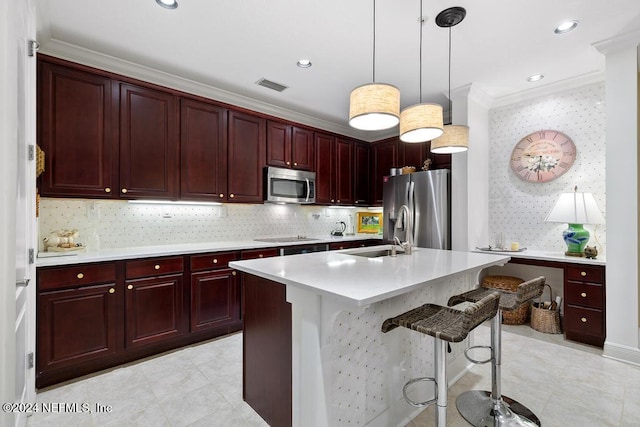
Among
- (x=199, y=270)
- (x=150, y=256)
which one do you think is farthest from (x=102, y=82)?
(x=199, y=270)

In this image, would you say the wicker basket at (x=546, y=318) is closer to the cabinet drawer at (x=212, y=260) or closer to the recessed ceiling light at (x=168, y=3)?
the cabinet drawer at (x=212, y=260)

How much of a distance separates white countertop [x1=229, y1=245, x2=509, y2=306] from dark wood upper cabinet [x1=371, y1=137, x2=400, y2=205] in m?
2.64

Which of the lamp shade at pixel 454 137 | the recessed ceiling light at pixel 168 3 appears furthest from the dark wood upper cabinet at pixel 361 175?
the recessed ceiling light at pixel 168 3

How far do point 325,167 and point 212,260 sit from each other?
2246mm

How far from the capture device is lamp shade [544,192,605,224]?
2967 mm

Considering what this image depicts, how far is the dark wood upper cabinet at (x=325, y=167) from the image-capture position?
4.39m

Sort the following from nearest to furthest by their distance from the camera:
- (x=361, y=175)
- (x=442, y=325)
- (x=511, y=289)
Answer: (x=442, y=325) → (x=511, y=289) → (x=361, y=175)

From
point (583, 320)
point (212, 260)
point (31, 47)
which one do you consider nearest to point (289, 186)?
point (212, 260)

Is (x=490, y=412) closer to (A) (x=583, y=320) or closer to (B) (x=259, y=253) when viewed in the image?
(A) (x=583, y=320)

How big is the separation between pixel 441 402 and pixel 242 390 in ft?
4.29

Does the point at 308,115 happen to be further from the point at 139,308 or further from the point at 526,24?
the point at 139,308

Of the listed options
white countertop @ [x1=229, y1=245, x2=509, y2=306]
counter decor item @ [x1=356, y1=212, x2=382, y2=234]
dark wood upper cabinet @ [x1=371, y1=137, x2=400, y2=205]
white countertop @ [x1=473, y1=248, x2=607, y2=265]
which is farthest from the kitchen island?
counter decor item @ [x1=356, y1=212, x2=382, y2=234]

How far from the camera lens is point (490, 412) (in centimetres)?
183

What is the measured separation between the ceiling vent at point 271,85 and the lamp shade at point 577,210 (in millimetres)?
3293
